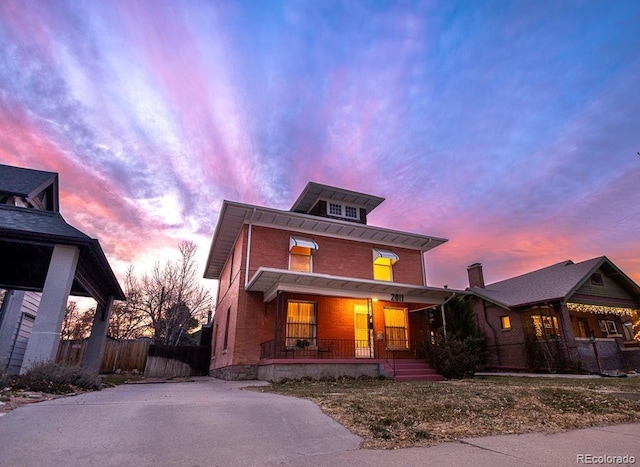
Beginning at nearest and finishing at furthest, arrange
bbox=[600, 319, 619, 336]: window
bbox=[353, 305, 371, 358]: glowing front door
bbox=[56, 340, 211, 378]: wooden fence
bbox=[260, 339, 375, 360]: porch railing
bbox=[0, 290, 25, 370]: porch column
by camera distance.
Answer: bbox=[0, 290, 25, 370]: porch column < bbox=[260, 339, 375, 360]: porch railing < bbox=[353, 305, 371, 358]: glowing front door < bbox=[56, 340, 211, 378]: wooden fence < bbox=[600, 319, 619, 336]: window

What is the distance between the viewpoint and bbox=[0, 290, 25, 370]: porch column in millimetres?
10977

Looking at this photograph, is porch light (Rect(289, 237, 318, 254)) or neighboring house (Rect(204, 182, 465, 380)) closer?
neighboring house (Rect(204, 182, 465, 380))

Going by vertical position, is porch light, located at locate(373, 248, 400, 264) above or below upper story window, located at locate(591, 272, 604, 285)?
above

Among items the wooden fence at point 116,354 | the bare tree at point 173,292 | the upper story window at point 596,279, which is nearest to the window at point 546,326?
the upper story window at point 596,279

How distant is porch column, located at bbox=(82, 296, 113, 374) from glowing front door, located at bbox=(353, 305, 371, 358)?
10379 millimetres

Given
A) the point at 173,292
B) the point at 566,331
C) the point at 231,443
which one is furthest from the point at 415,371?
the point at 173,292

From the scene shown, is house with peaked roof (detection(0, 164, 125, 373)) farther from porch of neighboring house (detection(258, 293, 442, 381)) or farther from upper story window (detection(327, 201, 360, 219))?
upper story window (detection(327, 201, 360, 219))

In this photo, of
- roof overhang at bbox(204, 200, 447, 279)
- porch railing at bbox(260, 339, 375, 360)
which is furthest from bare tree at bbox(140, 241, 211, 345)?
porch railing at bbox(260, 339, 375, 360)

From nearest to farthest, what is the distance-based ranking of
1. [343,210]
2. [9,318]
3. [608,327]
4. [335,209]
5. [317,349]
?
[9,318] → [317,349] → [335,209] → [343,210] → [608,327]

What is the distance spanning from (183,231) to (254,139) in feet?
46.5

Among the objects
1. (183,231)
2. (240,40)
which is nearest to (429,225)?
(240,40)

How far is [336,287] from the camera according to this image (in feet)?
41.7

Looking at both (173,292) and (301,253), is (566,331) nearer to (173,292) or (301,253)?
(301,253)

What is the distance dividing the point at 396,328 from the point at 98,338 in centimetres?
1278
